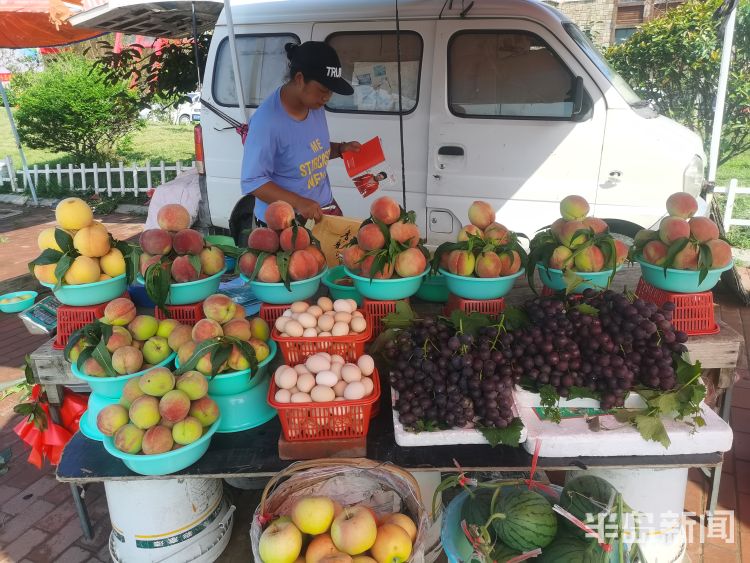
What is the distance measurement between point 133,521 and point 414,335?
1399 mm

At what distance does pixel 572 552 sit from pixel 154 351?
1.62 m

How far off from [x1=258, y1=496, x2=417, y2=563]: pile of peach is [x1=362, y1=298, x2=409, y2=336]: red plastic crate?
2.50ft

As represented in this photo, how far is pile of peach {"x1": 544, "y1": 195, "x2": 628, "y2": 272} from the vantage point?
2111 millimetres

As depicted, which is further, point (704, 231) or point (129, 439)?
point (704, 231)

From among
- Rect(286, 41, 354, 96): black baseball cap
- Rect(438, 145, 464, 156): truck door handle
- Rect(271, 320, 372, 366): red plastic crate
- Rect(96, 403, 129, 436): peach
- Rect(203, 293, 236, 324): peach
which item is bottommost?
Rect(96, 403, 129, 436): peach

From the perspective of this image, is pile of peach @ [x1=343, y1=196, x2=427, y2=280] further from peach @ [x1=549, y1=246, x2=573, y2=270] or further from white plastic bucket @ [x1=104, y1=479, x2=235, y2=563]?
white plastic bucket @ [x1=104, y1=479, x2=235, y2=563]

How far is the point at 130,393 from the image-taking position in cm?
185

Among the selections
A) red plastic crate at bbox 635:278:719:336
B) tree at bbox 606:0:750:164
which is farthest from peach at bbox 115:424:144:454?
tree at bbox 606:0:750:164

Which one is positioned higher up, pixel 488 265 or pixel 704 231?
pixel 704 231

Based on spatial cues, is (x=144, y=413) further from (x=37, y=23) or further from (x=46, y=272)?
(x=37, y=23)

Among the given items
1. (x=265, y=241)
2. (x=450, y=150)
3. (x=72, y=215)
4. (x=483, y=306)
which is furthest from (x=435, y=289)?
(x=450, y=150)

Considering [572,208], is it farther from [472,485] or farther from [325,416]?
[325,416]

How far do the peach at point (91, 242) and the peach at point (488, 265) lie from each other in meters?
1.53

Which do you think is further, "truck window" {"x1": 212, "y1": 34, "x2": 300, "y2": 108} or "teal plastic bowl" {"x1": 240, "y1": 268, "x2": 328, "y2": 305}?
"truck window" {"x1": 212, "y1": 34, "x2": 300, "y2": 108}
